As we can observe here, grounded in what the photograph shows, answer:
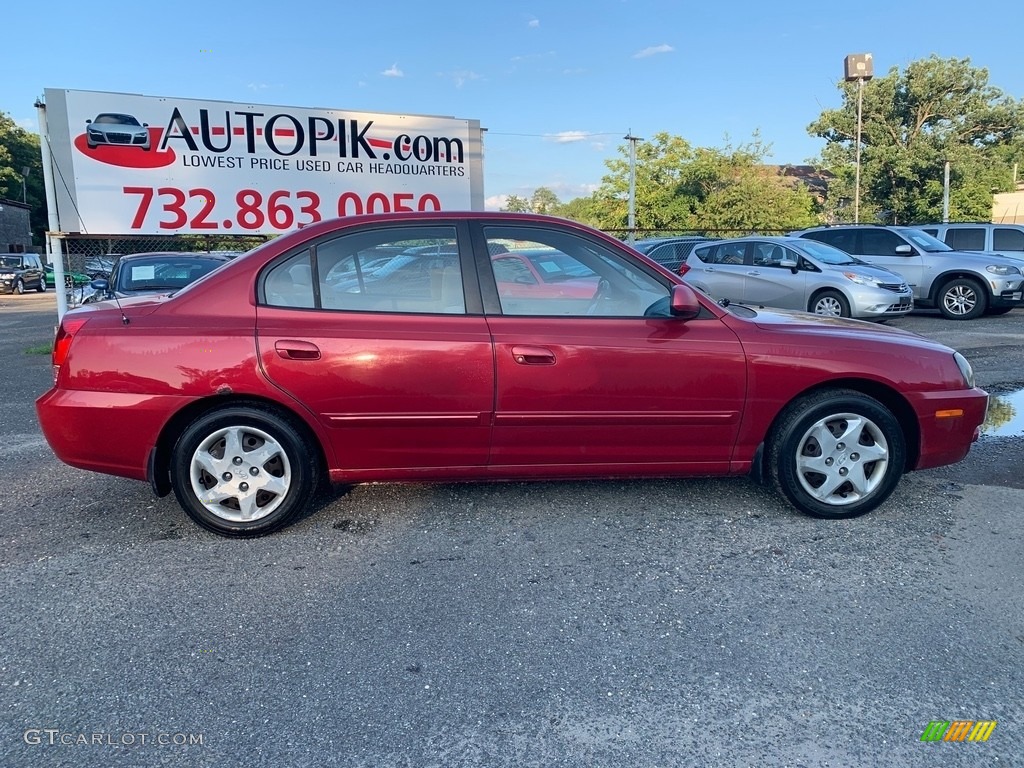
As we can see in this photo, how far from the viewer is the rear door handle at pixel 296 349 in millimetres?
3529

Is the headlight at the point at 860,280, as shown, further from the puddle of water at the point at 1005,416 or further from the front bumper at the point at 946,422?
the front bumper at the point at 946,422

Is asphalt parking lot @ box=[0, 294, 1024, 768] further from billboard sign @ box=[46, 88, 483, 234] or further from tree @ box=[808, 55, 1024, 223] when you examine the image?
tree @ box=[808, 55, 1024, 223]

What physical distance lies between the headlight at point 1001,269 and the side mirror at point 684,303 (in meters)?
11.5

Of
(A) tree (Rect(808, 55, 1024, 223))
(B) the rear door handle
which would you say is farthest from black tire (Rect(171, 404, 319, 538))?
(A) tree (Rect(808, 55, 1024, 223))

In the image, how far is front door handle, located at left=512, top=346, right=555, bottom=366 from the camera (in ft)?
11.9

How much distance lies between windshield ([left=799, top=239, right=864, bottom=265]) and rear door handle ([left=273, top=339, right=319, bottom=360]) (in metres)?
10.0

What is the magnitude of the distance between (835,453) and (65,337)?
3893mm

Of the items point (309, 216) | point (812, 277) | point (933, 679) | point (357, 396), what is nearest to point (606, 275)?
point (357, 396)

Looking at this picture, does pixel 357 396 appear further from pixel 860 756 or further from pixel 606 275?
pixel 860 756

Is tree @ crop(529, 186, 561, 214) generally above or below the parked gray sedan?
above

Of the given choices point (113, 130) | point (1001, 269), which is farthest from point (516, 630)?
point (1001, 269)

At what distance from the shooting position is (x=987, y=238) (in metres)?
14.4

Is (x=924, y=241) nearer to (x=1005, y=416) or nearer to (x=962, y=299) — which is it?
(x=962, y=299)

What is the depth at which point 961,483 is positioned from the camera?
4.52 meters
